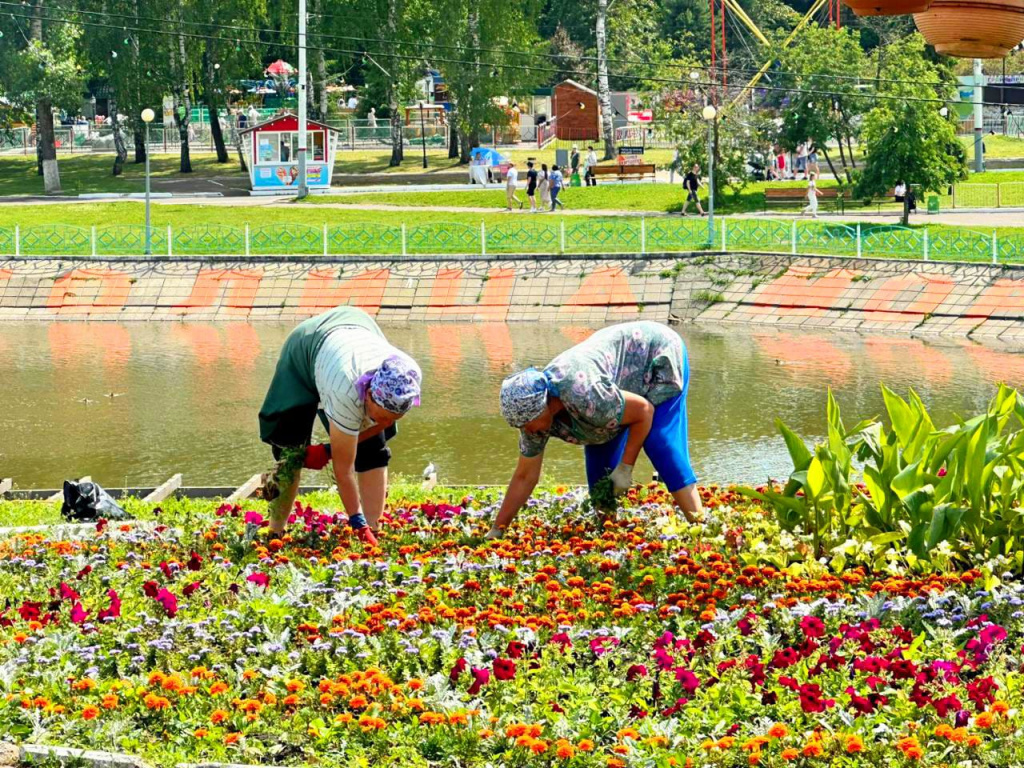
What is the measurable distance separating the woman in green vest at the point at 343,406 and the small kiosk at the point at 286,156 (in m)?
34.9

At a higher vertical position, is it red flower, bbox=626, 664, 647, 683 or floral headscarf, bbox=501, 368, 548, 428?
floral headscarf, bbox=501, 368, 548, 428

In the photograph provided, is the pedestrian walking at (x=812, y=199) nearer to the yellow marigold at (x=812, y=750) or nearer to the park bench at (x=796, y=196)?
the park bench at (x=796, y=196)

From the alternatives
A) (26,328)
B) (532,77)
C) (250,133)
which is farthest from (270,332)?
(532,77)

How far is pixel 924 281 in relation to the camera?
26797 millimetres

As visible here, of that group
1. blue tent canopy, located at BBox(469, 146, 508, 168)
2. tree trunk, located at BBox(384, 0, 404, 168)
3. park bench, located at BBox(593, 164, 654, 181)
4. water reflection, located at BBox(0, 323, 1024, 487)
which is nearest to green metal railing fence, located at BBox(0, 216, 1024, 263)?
water reflection, located at BBox(0, 323, 1024, 487)

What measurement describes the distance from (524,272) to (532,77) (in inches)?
777

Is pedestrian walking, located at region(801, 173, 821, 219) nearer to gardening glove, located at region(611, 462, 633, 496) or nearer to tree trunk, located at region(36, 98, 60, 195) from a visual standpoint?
tree trunk, located at region(36, 98, 60, 195)

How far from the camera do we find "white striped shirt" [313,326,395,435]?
790 cm

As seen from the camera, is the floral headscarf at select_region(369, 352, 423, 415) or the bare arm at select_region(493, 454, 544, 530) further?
the bare arm at select_region(493, 454, 544, 530)

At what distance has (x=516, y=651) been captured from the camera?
20.4 feet

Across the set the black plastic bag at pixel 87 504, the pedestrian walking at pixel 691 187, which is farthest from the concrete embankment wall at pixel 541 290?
the black plastic bag at pixel 87 504

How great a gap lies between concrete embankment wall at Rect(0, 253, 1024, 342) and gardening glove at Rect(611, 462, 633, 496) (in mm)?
17923

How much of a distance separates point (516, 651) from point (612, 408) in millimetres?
1953

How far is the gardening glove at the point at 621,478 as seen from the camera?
843cm
